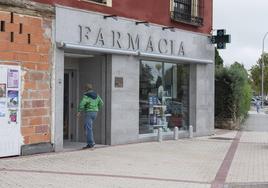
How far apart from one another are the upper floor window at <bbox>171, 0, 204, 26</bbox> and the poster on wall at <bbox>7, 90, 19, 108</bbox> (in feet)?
25.2

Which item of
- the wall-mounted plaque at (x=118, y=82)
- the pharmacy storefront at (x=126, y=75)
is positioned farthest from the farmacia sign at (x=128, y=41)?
the wall-mounted plaque at (x=118, y=82)

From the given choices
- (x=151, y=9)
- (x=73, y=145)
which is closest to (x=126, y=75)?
(x=151, y=9)

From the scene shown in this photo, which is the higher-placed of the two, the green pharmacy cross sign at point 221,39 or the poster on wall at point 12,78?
the green pharmacy cross sign at point 221,39

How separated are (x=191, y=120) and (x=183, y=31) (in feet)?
11.1

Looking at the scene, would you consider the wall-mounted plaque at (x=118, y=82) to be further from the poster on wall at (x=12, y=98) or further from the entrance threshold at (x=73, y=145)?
the poster on wall at (x=12, y=98)

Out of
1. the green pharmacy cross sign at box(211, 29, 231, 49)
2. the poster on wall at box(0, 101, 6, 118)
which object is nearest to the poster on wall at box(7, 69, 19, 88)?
the poster on wall at box(0, 101, 6, 118)

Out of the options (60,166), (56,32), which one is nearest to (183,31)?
(56,32)

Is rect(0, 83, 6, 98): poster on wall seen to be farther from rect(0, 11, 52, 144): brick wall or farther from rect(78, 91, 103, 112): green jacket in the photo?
rect(78, 91, 103, 112): green jacket

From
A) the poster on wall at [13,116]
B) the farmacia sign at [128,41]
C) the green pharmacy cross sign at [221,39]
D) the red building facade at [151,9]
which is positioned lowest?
the poster on wall at [13,116]

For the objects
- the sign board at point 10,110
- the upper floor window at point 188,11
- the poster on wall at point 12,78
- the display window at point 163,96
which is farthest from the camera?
the upper floor window at point 188,11

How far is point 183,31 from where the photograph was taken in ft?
62.7

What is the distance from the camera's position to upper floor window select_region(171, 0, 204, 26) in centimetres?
1888

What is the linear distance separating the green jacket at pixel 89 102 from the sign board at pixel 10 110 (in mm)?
2238

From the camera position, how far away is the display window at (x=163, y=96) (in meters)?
17.6
